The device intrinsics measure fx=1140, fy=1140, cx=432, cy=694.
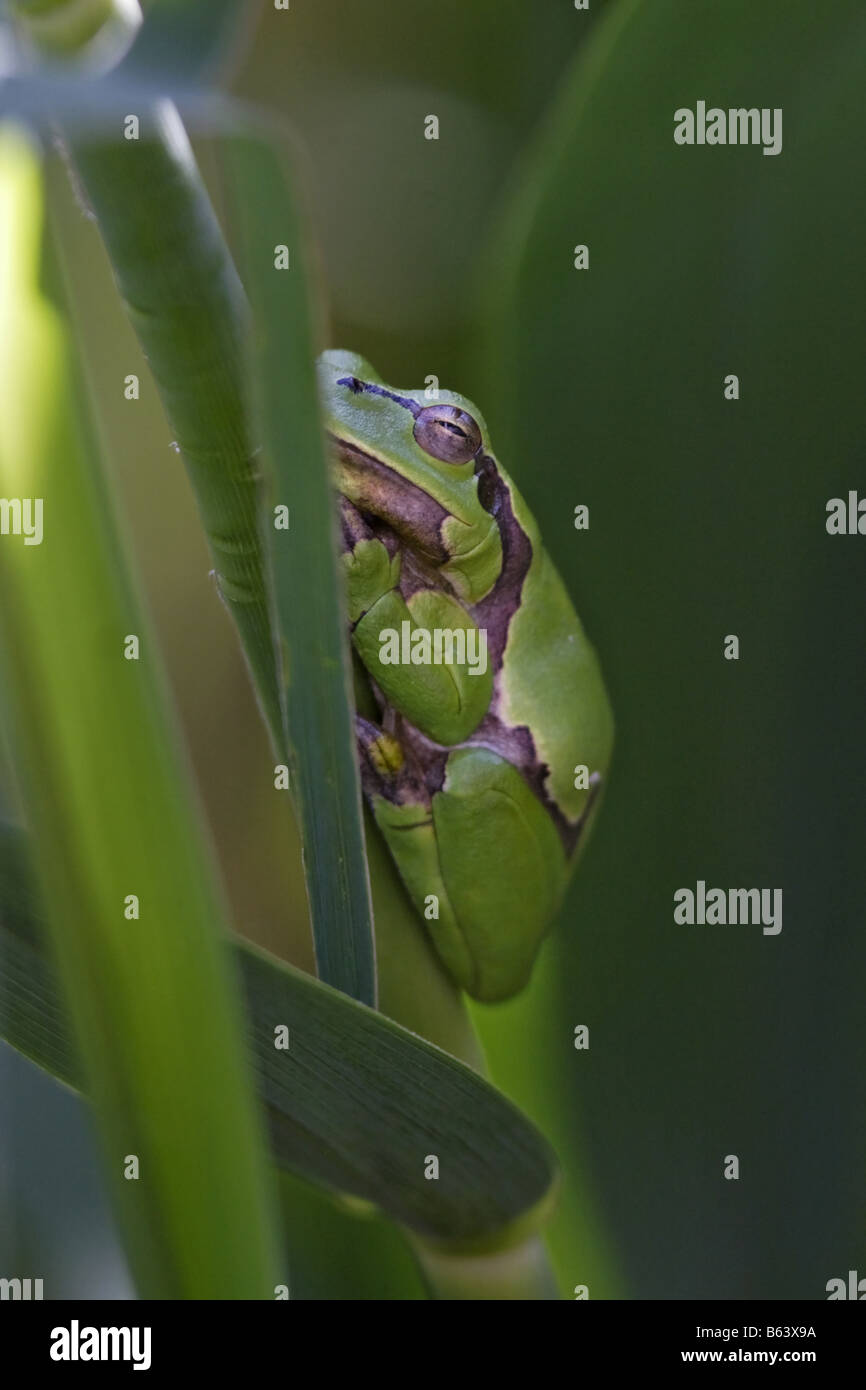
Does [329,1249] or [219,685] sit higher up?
[219,685]

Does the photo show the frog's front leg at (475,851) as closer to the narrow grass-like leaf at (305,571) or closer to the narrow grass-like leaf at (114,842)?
the narrow grass-like leaf at (305,571)

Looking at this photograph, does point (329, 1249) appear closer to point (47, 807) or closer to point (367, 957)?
point (367, 957)

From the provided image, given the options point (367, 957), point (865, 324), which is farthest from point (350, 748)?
point (865, 324)

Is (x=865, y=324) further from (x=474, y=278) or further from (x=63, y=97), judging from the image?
(x=63, y=97)

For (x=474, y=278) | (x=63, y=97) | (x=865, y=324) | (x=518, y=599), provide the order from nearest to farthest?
1. (x=63, y=97)
2. (x=865, y=324)
3. (x=518, y=599)
4. (x=474, y=278)

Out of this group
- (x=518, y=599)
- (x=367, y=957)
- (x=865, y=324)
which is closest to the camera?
(x=367, y=957)

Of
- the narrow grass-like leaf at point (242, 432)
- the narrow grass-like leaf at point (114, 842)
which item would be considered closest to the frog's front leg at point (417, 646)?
the narrow grass-like leaf at point (242, 432)
